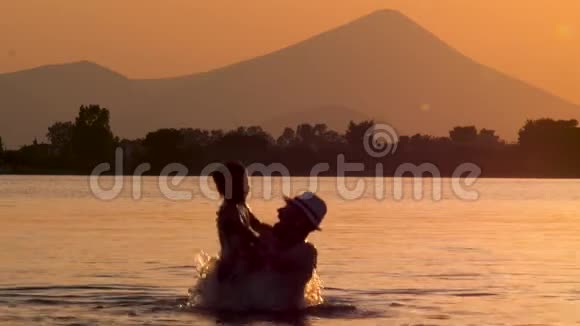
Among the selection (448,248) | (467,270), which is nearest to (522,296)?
(467,270)

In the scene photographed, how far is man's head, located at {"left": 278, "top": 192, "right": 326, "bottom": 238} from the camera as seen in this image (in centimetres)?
2203

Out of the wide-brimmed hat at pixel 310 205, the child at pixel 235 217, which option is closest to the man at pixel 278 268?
the wide-brimmed hat at pixel 310 205

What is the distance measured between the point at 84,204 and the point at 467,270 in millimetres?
39472

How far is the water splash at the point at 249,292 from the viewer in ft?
76.3

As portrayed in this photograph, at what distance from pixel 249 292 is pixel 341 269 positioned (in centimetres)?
871

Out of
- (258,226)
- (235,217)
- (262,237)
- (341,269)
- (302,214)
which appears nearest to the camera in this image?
(302,214)

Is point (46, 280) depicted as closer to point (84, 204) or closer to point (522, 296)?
point (522, 296)

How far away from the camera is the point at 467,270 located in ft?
105

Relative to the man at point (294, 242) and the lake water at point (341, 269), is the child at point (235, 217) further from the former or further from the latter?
the lake water at point (341, 269)

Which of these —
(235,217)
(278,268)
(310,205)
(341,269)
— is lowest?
(341,269)

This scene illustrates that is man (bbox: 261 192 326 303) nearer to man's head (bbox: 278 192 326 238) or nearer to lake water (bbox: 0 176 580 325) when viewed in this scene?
man's head (bbox: 278 192 326 238)

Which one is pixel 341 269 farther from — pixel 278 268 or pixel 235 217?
pixel 235 217

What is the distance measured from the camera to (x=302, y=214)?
22.2 metres

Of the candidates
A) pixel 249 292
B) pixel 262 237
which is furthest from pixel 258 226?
pixel 249 292
